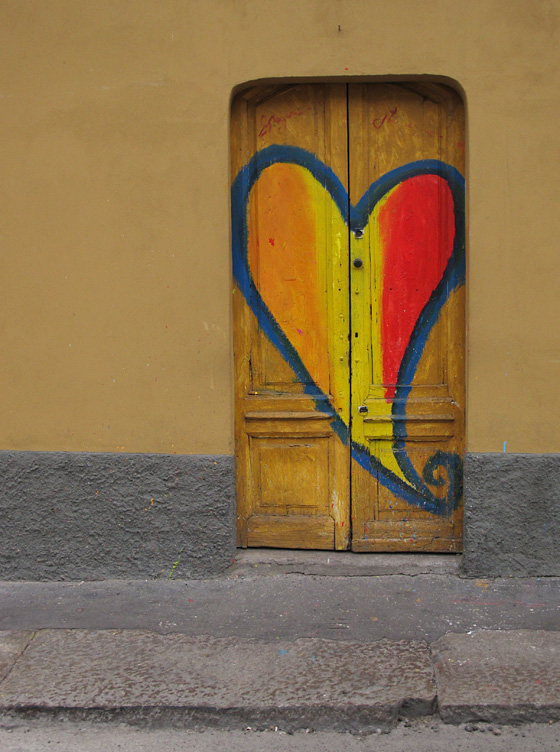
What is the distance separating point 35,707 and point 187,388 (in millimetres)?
1847

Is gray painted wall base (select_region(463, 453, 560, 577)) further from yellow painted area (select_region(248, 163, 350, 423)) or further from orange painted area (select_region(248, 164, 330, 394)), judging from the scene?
orange painted area (select_region(248, 164, 330, 394))

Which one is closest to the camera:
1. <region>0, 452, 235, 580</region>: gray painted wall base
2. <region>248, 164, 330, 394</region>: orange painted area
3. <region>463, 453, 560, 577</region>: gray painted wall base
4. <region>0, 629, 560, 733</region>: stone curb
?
<region>0, 629, 560, 733</region>: stone curb

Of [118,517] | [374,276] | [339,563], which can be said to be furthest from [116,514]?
[374,276]

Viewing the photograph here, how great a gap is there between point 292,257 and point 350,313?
48 centimetres

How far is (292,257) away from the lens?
4.50 metres

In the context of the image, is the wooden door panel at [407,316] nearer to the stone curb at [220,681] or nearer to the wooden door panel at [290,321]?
the wooden door panel at [290,321]

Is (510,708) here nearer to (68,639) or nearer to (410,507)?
(410,507)

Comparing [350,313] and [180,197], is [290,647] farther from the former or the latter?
[180,197]

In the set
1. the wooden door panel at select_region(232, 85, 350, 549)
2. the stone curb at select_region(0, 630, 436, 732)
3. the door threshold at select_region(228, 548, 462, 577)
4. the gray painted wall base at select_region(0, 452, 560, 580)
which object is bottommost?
the stone curb at select_region(0, 630, 436, 732)

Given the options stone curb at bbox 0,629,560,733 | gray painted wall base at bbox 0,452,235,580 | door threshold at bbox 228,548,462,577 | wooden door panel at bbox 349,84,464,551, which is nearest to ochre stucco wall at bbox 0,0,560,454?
gray painted wall base at bbox 0,452,235,580

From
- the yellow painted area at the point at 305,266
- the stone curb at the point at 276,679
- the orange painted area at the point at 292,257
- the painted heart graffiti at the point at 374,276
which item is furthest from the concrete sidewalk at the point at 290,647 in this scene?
the orange painted area at the point at 292,257

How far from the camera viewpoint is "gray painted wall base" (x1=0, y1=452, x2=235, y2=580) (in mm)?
4375

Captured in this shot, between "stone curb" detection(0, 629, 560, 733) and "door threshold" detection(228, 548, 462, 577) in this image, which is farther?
"door threshold" detection(228, 548, 462, 577)

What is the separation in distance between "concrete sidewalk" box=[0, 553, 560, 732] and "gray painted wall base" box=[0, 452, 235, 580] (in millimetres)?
126
